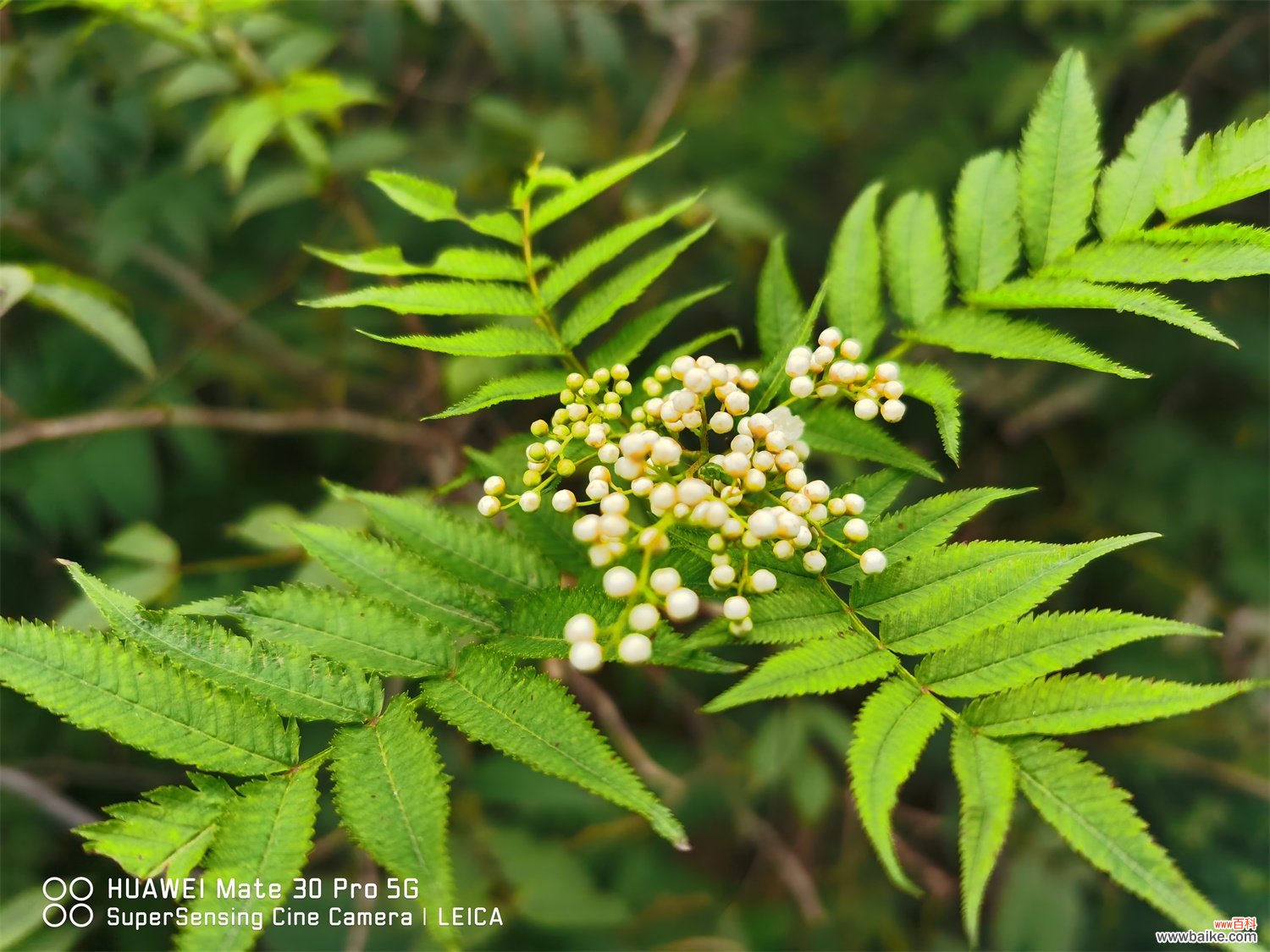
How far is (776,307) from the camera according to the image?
1557 mm

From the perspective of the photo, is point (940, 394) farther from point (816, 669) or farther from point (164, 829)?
point (164, 829)

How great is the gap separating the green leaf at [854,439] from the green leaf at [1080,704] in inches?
13.8

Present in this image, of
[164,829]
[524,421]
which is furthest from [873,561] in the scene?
[524,421]

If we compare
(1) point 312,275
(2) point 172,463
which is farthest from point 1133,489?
A: (2) point 172,463

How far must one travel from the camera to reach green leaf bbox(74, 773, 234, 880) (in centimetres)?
99

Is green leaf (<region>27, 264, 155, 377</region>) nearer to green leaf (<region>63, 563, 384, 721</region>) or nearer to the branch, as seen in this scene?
the branch

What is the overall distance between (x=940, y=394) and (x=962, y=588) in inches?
13.9

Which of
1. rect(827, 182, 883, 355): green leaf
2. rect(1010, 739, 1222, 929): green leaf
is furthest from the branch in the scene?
rect(1010, 739, 1222, 929): green leaf

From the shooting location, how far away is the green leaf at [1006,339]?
4.16 feet

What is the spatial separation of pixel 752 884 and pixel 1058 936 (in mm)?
1046

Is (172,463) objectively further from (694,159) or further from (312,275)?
(694,159)

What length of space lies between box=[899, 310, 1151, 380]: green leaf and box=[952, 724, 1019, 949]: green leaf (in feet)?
1.93

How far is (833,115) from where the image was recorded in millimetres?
2953


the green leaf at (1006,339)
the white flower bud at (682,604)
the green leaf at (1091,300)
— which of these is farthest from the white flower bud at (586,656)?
the green leaf at (1091,300)
